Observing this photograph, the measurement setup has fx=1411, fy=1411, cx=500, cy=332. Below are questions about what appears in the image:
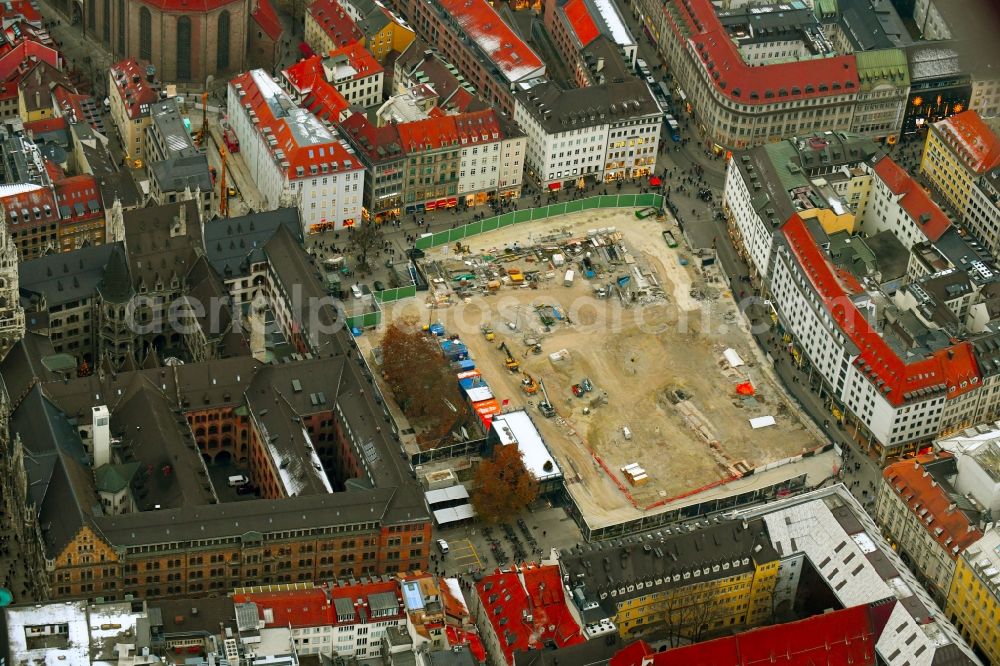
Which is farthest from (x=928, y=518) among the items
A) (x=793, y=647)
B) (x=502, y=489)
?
(x=502, y=489)

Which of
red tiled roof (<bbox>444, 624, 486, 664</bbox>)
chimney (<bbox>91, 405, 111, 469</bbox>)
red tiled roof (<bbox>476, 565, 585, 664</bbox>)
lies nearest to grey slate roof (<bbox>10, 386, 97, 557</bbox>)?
chimney (<bbox>91, 405, 111, 469</bbox>)

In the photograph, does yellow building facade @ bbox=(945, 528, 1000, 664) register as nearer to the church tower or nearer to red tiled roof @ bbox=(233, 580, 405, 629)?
red tiled roof @ bbox=(233, 580, 405, 629)

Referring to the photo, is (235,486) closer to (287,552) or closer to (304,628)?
(287,552)

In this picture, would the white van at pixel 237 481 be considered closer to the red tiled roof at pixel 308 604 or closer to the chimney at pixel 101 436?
the chimney at pixel 101 436

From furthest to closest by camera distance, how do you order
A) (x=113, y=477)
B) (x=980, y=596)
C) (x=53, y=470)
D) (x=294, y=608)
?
(x=113, y=477), (x=980, y=596), (x=53, y=470), (x=294, y=608)

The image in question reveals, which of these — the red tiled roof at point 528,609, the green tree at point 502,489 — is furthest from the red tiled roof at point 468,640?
the green tree at point 502,489

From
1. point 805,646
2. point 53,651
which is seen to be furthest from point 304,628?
point 805,646

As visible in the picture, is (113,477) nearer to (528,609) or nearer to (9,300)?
(9,300)
